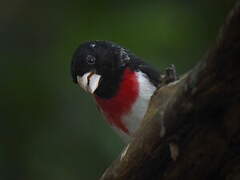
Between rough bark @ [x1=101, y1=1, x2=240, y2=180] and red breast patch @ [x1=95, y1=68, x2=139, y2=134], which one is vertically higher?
rough bark @ [x1=101, y1=1, x2=240, y2=180]

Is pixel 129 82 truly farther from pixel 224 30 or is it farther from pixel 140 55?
pixel 224 30

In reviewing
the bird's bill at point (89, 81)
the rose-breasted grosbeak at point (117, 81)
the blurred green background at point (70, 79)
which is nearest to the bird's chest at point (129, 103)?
the rose-breasted grosbeak at point (117, 81)

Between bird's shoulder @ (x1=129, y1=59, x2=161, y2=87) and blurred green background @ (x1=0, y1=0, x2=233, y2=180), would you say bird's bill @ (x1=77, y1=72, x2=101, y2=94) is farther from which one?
blurred green background @ (x1=0, y1=0, x2=233, y2=180)

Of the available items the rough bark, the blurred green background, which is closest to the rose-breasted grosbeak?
the blurred green background

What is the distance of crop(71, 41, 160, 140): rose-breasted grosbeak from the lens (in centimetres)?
514

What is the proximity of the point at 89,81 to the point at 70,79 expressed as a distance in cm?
117

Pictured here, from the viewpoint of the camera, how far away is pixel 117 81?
5285 millimetres

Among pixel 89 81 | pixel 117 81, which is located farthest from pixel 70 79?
pixel 89 81

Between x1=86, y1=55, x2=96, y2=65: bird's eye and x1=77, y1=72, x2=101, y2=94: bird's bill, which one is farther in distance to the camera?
x1=86, y1=55, x2=96, y2=65: bird's eye

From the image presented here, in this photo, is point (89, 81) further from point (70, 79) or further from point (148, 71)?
point (70, 79)

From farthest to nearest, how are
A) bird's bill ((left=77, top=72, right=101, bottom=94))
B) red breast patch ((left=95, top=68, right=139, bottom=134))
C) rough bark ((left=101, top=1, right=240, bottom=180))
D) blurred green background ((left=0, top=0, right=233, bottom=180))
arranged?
blurred green background ((left=0, top=0, right=233, bottom=180))
red breast patch ((left=95, top=68, right=139, bottom=134))
bird's bill ((left=77, top=72, right=101, bottom=94))
rough bark ((left=101, top=1, right=240, bottom=180))

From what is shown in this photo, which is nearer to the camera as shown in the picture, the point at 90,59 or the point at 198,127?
the point at 198,127

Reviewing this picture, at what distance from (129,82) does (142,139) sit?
4.50 ft

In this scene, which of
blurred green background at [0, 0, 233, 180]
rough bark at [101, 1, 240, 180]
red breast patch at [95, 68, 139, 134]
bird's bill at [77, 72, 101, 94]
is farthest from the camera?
blurred green background at [0, 0, 233, 180]
